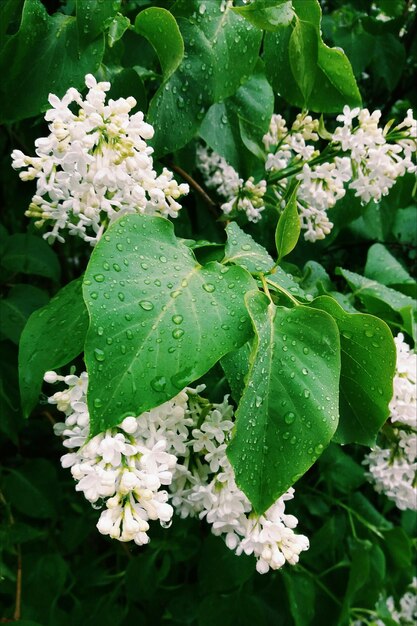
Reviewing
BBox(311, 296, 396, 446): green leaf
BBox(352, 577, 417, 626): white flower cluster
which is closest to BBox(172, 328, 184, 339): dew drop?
BBox(311, 296, 396, 446): green leaf

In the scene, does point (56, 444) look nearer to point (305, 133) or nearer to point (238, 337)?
point (305, 133)

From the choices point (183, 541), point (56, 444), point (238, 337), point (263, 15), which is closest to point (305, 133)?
point (263, 15)

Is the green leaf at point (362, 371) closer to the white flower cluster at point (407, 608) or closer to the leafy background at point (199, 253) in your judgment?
the leafy background at point (199, 253)

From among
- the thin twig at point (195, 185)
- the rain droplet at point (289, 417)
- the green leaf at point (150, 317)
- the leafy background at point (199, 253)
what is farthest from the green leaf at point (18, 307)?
the rain droplet at point (289, 417)

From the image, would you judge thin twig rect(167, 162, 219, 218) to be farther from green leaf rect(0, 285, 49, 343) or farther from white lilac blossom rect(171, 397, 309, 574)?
white lilac blossom rect(171, 397, 309, 574)

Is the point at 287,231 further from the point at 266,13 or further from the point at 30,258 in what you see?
the point at 30,258

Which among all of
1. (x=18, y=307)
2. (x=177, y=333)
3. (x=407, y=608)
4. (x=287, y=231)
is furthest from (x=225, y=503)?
(x=407, y=608)
